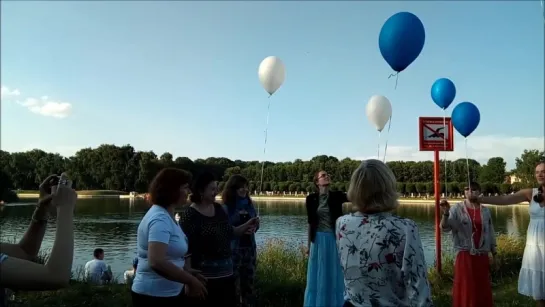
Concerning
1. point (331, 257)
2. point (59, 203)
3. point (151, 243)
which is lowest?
point (331, 257)

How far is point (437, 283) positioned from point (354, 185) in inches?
238

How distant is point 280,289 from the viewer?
19.7ft

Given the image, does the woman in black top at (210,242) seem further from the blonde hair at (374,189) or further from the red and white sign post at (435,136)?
the red and white sign post at (435,136)

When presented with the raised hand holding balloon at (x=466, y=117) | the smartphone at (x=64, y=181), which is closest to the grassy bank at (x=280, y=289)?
the raised hand holding balloon at (x=466, y=117)

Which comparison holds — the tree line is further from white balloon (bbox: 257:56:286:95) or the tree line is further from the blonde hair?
the blonde hair

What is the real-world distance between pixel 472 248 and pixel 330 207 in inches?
70.7

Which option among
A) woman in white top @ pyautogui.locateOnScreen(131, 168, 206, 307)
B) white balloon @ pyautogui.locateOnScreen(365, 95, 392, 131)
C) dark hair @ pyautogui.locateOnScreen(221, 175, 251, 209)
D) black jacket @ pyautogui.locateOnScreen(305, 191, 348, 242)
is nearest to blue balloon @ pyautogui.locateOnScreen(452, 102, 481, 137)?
white balloon @ pyautogui.locateOnScreen(365, 95, 392, 131)

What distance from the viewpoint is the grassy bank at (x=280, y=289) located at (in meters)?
5.19

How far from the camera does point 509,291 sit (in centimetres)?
665

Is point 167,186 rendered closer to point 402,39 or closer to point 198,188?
point 198,188

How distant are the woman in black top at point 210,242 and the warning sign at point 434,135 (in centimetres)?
511

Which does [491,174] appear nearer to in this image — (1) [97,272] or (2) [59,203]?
(1) [97,272]

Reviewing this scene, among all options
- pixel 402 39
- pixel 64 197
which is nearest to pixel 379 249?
pixel 64 197

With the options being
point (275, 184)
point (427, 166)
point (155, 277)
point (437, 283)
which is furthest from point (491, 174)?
point (155, 277)
